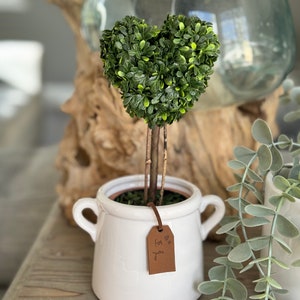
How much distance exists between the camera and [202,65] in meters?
0.50

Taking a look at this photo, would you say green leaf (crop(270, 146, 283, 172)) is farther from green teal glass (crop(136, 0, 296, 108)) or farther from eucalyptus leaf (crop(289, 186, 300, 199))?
green teal glass (crop(136, 0, 296, 108))

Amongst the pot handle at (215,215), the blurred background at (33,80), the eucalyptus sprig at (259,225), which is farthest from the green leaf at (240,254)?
the blurred background at (33,80)

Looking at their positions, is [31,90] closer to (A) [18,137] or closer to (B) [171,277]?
(A) [18,137]

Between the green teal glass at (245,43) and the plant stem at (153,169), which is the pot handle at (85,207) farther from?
the green teal glass at (245,43)

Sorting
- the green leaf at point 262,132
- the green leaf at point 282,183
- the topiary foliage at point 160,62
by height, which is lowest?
the green leaf at point 282,183

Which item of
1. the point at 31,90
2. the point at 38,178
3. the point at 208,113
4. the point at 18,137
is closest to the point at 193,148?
the point at 208,113

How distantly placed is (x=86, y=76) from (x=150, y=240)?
14.3 inches

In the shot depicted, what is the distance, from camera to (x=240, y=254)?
527 millimetres

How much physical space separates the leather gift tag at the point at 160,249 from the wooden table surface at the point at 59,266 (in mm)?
93

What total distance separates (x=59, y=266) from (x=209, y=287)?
232 mm

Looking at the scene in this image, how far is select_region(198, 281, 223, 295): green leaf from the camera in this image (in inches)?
22.3

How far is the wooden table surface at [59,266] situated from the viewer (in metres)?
0.62

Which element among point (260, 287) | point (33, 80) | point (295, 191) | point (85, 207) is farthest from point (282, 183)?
point (33, 80)

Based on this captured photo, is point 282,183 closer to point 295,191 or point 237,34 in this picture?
point 295,191
